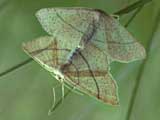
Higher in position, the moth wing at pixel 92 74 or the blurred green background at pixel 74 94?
the moth wing at pixel 92 74

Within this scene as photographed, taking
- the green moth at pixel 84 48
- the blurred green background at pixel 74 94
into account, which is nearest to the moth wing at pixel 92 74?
the green moth at pixel 84 48

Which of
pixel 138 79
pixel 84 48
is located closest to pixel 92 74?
pixel 84 48

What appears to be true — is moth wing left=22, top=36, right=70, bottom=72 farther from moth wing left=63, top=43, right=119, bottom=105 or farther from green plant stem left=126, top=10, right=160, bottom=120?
green plant stem left=126, top=10, right=160, bottom=120

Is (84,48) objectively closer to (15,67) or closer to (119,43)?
(119,43)

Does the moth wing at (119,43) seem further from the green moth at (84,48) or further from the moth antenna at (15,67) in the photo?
the moth antenna at (15,67)

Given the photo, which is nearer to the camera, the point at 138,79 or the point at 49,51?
the point at 49,51

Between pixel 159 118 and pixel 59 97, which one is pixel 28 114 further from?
pixel 159 118
